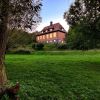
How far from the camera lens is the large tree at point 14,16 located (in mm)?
15171

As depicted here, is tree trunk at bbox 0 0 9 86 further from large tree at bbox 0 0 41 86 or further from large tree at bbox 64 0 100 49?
large tree at bbox 64 0 100 49

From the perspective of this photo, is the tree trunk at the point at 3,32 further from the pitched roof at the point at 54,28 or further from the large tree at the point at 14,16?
the pitched roof at the point at 54,28

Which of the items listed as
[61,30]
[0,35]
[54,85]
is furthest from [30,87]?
[61,30]

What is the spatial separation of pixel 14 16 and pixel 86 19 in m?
12.2

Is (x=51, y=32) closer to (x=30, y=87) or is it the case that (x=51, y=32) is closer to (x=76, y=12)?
(x=76, y=12)

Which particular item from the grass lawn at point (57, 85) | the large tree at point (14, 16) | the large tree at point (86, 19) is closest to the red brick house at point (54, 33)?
the large tree at point (86, 19)

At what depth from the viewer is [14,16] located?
16.3 m

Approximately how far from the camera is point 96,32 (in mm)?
27594

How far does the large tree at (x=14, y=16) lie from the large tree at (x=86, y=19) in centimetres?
1024

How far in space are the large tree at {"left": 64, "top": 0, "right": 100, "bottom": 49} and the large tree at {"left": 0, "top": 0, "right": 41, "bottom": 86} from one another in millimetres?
10236

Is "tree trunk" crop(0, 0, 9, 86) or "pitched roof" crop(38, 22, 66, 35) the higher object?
"pitched roof" crop(38, 22, 66, 35)

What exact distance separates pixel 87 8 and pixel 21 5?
39.1 feet

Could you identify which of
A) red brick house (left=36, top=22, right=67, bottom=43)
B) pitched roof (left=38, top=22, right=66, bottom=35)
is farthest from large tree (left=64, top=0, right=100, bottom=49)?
pitched roof (left=38, top=22, right=66, bottom=35)

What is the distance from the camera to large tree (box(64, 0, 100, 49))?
27062mm
